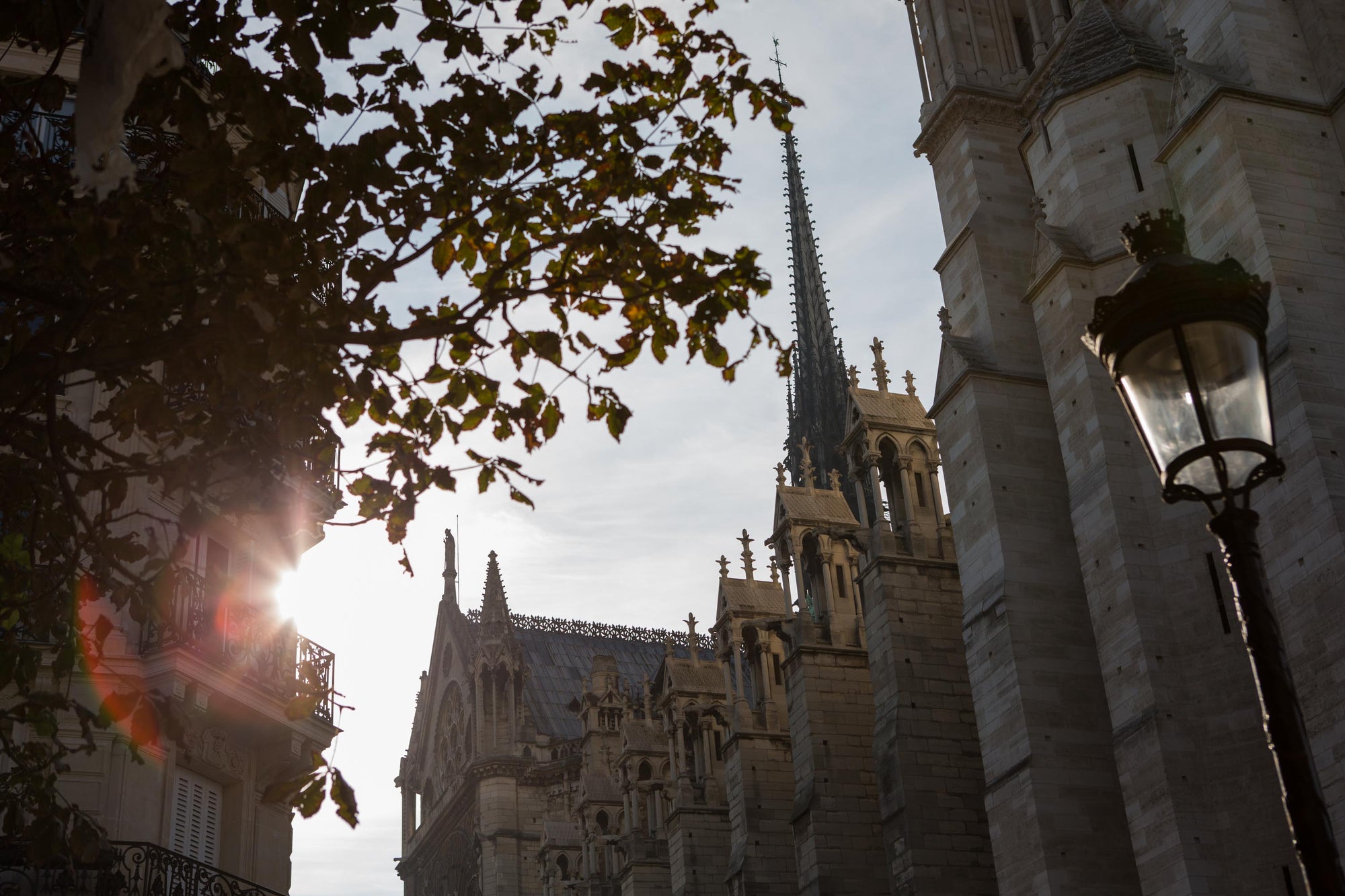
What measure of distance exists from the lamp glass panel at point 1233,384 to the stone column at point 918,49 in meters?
22.8

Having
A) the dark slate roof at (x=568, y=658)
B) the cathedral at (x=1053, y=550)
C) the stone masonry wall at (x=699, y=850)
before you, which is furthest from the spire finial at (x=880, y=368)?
the dark slate roof at (x=568, y=658)

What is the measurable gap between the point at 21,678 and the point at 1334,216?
1559 cm

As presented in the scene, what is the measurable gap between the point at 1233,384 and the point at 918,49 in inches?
956

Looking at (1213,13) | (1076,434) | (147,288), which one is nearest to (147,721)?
(147,288)

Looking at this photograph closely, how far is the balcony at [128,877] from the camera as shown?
45.0 ft

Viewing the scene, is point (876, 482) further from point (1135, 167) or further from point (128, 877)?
point (128, 877)

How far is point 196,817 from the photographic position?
1733 cm

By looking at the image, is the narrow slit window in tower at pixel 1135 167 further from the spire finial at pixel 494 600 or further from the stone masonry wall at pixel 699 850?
the spire finial at pixel 494 600

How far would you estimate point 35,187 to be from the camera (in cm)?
895

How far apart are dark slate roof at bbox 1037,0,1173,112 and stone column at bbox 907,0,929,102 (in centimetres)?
443

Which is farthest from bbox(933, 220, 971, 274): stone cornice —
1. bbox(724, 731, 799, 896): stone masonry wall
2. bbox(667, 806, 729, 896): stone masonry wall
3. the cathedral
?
bbox(667, 806, 729, 896): stone masonry wall

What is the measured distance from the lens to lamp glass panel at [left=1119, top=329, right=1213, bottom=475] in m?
5.58

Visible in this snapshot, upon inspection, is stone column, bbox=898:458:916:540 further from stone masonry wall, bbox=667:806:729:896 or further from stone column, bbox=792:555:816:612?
stone masonry wall, bbox=667:806:729:896

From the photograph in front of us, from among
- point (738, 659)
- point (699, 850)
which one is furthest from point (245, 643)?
point (699, 850)
